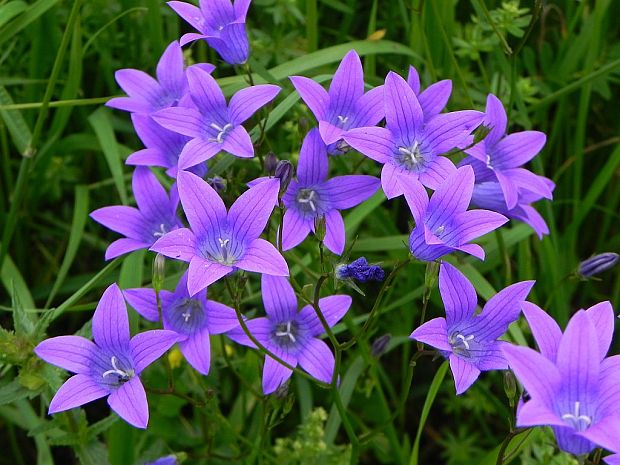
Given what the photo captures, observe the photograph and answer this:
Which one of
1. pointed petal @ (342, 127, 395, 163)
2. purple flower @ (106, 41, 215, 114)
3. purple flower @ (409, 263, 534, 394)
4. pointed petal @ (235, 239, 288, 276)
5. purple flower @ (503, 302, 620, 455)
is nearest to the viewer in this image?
purple flower @ (503, 302, 620, 455)

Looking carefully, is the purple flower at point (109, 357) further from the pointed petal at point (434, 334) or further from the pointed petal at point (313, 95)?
the pointed petal at point (313, 95)

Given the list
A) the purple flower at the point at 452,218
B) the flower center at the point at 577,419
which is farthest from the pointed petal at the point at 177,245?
the flower center at the point at 577,419

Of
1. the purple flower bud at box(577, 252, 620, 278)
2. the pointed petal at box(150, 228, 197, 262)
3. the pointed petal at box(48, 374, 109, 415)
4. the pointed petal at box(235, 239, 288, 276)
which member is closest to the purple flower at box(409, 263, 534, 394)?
the pointed petal at box(235, 239, 288, 276)

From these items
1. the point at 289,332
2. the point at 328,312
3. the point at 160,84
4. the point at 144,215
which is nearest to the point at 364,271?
the point at 328,312

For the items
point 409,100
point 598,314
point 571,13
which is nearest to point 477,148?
point 409,100

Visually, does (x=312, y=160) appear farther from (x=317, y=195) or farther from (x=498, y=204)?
(x=498, y=204)

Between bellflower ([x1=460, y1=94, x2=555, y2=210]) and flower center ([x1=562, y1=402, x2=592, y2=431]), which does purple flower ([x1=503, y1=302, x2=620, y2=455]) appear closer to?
flower center ([x1=562, y1=402, x2=592, y2=431])
